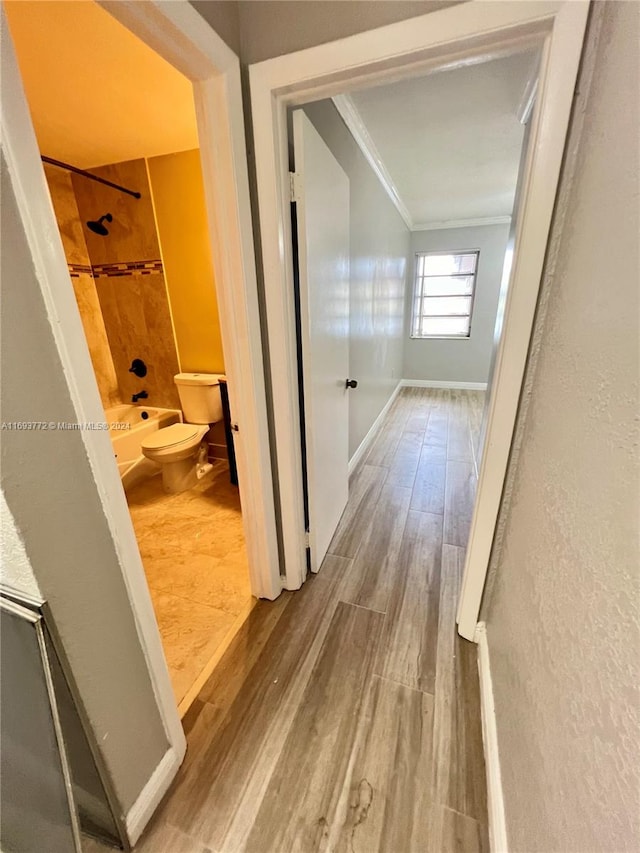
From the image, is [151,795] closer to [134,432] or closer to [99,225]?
[134,432]

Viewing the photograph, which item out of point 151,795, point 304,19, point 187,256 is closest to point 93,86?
point 187,256

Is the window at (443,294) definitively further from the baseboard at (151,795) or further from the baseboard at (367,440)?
the baseboard at (151,795)

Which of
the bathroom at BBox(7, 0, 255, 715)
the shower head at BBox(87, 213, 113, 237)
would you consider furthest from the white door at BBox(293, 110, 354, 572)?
the shower head at BBox(87, 213, 113, 237)

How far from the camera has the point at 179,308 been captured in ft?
9.16

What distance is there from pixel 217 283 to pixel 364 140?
1871 mm

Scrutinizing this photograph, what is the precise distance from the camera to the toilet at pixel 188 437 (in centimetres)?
247

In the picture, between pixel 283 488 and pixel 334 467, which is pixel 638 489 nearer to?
pixel 283 488


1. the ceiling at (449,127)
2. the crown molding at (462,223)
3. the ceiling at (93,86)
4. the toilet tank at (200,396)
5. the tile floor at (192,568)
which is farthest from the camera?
the crown molding at (462,223)

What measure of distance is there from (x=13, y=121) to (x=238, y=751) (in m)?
1.65

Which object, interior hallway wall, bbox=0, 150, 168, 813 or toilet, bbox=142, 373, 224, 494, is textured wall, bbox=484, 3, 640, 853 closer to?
interior hallway wall, bbox=0, 150, 168, 813

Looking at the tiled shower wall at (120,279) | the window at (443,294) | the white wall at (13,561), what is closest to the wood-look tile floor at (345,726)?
the white wall at (13,561)

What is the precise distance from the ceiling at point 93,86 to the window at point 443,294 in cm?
375

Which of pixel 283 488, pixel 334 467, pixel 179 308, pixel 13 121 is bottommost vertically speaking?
pixel 334 467

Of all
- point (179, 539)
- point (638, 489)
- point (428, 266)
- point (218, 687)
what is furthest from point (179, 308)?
point (428, 266)
